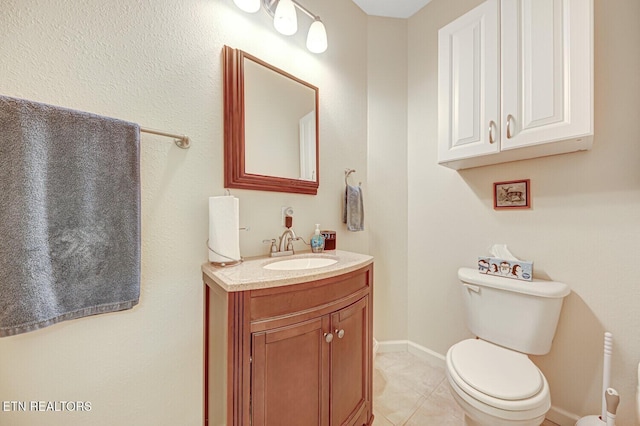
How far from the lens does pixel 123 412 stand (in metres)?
0.92

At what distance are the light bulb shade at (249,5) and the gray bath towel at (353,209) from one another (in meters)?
1.15

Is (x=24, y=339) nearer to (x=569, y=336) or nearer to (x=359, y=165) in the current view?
(x=359, y=165)

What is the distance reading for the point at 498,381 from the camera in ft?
3.34

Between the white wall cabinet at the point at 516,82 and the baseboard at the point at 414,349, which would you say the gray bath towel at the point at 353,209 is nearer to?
the white wall cabinet at the point at 516,82

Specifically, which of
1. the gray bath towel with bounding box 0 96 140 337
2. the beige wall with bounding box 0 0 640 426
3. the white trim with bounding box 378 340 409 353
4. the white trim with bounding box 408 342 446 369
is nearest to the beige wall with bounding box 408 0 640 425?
the beige wall with bounding box 0 0 640 426

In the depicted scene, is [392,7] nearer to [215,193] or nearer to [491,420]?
[215,193]

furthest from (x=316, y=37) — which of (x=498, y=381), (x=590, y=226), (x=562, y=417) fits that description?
(x=562, y=417)

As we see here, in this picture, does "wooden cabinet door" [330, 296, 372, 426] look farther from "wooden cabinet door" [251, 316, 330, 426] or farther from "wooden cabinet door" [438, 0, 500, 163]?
"wooden cabinet door" [438, 0, 500, 163]

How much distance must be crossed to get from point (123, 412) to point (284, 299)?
77cm

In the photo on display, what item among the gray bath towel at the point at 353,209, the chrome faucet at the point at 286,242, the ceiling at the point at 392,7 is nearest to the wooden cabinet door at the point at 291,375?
the chrome faucet at the point at 286,242

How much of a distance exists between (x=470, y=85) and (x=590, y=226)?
970 mm

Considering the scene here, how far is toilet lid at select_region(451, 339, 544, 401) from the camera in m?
0.97

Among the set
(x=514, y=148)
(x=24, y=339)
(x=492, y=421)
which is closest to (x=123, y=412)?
(x=24, y=339)

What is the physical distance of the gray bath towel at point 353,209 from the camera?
1757 millimetres
